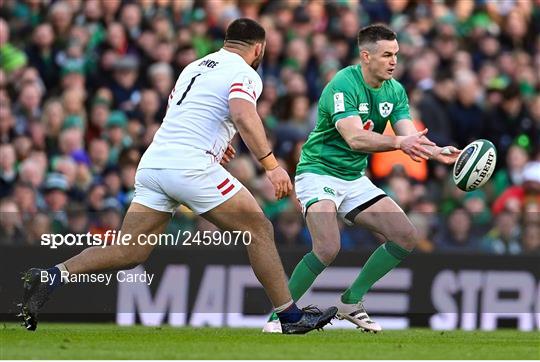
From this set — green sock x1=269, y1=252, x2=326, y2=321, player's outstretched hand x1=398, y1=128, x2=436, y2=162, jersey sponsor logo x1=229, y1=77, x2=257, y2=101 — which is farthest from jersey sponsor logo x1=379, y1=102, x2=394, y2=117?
jersey sponsor logo x1=229, y1=77, x2=257, y2=101

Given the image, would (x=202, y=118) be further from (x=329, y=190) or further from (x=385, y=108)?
(x=385, y=108)

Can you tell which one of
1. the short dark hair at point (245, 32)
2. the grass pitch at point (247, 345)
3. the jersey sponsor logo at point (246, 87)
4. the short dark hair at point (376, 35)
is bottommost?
the grass pitch at point (247, 345)

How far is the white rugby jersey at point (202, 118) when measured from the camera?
11.1m

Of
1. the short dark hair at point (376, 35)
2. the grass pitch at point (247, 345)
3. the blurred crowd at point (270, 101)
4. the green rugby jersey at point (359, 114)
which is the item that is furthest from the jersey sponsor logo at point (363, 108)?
the blurred crowd at point (270, 101)

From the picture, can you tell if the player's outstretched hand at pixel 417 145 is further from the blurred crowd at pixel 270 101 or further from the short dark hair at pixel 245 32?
the blurred crowd at pixel 270 101

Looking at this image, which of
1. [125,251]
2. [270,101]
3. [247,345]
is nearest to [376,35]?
[125,251]

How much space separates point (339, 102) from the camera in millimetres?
12062

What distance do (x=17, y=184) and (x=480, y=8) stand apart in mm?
8882

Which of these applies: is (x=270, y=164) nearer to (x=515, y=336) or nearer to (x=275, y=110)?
(x=515, y=336)

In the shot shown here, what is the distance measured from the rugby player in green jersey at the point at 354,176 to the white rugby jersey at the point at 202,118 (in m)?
1.15

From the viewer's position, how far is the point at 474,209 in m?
17.5

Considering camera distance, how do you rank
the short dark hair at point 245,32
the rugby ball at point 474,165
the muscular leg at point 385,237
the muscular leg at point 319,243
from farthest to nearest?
1. the muscular leg at point 385,237
2. the muscular leg at point 319,243
3. the rugby ball at point 474,165
4. the short dark hair at point 245,32

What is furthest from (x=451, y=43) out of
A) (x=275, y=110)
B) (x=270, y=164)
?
(x=270, y=164)

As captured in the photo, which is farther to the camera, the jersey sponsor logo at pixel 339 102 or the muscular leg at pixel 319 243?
the muscular leg at pixel 319 243
